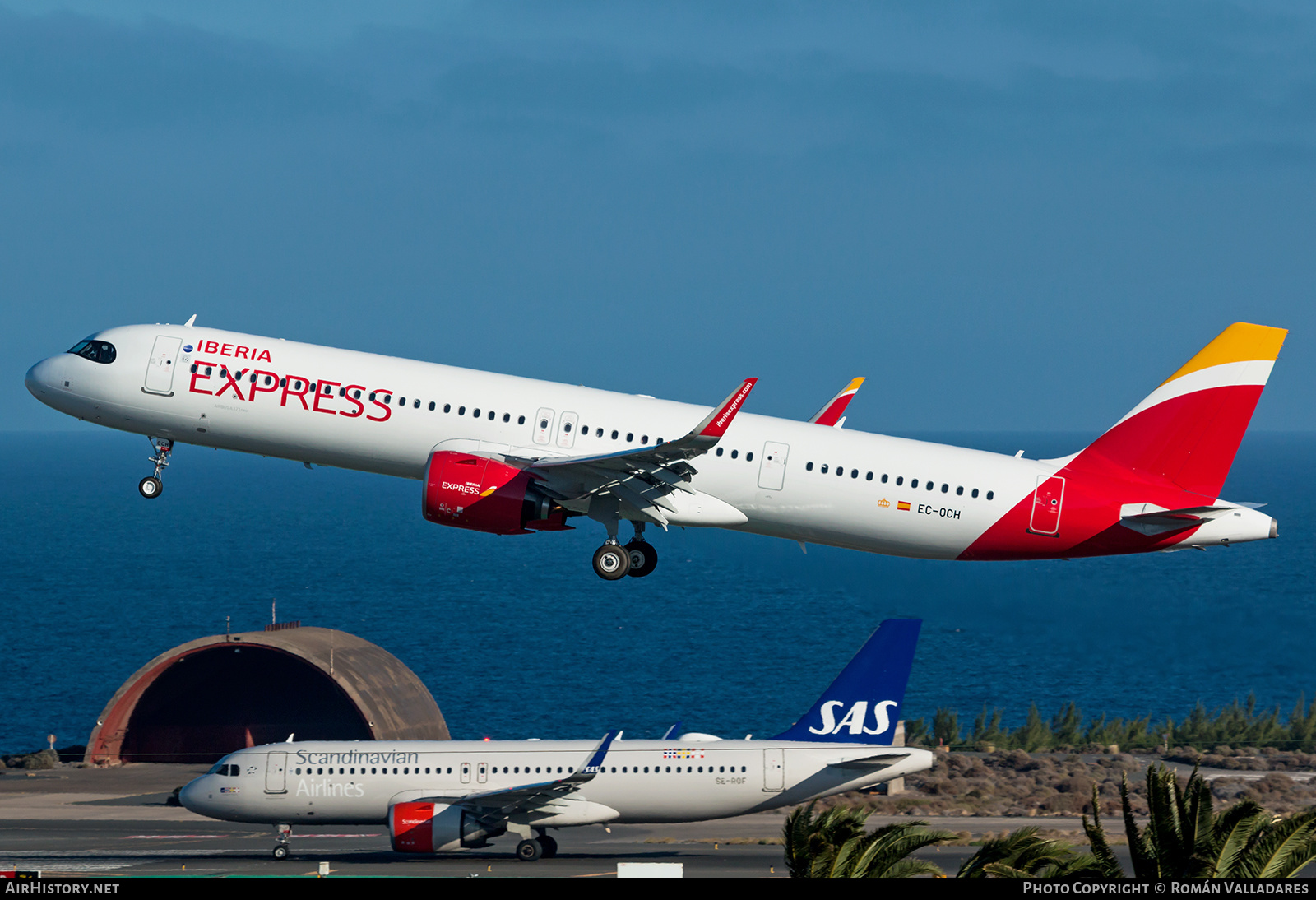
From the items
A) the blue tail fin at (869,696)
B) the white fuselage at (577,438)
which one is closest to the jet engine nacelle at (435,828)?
the blue tail fin at (869,696)

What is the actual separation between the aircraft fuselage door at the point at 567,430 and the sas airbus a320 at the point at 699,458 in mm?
39

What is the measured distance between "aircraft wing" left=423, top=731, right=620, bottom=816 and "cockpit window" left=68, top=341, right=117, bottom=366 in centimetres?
1898

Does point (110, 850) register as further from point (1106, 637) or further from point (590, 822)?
point (1106, 637)

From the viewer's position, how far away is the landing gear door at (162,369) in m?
41.5

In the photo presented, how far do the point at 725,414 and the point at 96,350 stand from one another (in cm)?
1913

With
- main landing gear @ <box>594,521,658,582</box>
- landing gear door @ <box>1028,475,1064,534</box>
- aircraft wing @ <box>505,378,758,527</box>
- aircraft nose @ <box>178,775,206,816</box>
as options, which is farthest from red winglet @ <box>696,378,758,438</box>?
aircraft nose @ <box>178,775,206,816</box>

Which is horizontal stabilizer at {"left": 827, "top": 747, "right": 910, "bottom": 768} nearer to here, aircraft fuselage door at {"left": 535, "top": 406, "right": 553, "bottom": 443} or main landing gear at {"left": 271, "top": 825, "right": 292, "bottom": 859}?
aircraft fuselage door at {"left": 535, "top": 406, "right": 553, "bottom": 443}

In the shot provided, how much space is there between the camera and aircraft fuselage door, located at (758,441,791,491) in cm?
3925

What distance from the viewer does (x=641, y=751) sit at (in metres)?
51.6

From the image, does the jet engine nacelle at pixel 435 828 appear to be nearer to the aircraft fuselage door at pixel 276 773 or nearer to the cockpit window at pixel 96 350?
the aircraft fuselage door at pixel 276 773
